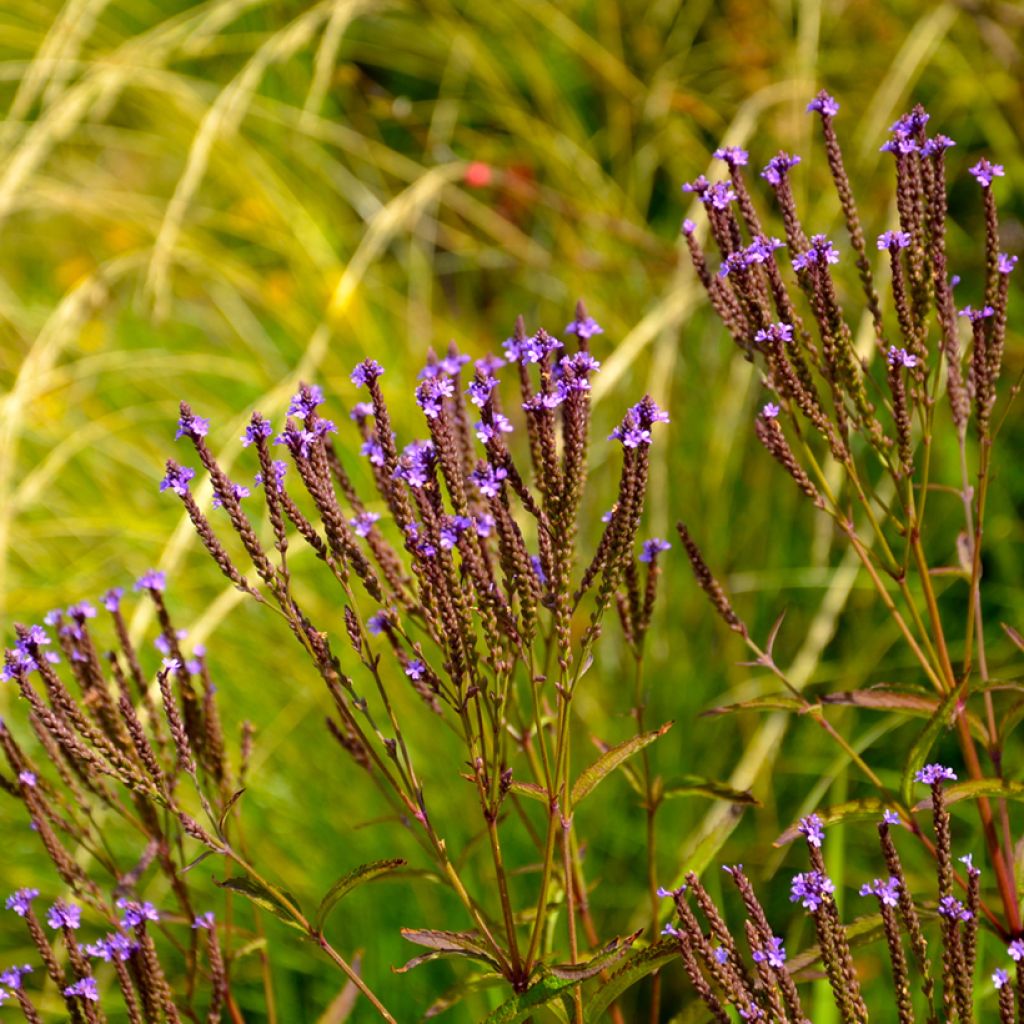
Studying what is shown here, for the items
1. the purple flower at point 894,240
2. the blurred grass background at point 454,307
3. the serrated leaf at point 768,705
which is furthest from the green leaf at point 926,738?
the blurred grass background at point 454,307

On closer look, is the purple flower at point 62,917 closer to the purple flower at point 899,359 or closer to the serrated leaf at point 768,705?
the serrated leaf at point 768,705

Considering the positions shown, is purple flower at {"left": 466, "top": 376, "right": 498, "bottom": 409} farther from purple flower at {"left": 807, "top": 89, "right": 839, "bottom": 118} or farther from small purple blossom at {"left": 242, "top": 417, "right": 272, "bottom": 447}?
purple flower at {"left": 807, "top": 89, "right": 839, "bottom": 118}

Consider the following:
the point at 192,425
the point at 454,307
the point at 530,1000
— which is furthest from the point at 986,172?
the point at 454,307

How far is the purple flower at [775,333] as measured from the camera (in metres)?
1.52

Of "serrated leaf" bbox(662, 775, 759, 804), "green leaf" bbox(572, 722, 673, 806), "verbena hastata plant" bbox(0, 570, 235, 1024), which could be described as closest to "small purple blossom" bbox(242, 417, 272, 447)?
"verbena hastata plant" bbox(0, 570, 235, 1024)

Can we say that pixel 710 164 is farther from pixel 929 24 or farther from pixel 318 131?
pixel 318 131

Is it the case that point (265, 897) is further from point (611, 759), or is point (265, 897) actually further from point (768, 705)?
point (768, 705)

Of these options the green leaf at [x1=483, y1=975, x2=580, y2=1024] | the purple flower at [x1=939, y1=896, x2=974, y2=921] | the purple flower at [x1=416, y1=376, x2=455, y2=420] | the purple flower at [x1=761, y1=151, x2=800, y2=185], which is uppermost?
the purple flower at [x1=761, y1=151, x2=800, y2=185]

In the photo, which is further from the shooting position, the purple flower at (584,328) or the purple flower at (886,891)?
the purple flower at (584,328)

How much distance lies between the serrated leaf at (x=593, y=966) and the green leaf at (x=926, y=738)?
0.42 m

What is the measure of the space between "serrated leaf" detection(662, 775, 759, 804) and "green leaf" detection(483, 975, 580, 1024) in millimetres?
393

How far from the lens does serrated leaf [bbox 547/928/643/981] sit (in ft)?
4.55

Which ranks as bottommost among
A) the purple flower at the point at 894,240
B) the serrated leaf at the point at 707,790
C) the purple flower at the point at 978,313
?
the serrated leaf at the point at 707,790

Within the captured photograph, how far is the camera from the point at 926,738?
5.10 feet
